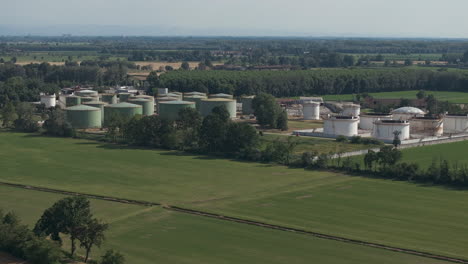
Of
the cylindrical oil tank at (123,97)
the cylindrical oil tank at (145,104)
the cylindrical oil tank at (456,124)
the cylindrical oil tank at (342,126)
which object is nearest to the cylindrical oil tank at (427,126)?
the cylindrical oil tank at (456,124)

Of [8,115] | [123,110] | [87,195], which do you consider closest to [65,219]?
[87,195]

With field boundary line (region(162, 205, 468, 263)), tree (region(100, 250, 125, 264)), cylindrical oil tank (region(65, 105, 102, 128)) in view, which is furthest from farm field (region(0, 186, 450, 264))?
cylindrical oil tank (region(65, 105, 102, 128))

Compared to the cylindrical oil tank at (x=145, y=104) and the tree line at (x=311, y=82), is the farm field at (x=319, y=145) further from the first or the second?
the tree line at (x=311, y=82)

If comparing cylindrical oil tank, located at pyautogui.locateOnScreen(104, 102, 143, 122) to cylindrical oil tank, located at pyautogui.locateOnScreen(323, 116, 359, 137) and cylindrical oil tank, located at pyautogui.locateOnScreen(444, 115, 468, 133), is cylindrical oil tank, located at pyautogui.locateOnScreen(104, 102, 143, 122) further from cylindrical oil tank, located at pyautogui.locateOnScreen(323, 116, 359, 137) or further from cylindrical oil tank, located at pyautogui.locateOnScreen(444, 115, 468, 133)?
cylindrical oil tank, located at pyautogui.locateOnScreen(444, 115, 468, 133)

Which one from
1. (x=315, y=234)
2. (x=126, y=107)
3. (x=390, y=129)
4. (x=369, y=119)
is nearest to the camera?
(x=315, y=234)

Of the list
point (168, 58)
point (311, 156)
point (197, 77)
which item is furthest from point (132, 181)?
point (168, 58)

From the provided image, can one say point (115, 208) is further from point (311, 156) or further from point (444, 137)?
point (444, 137)

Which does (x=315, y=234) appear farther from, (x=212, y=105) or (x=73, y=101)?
(x=73, y=101)
